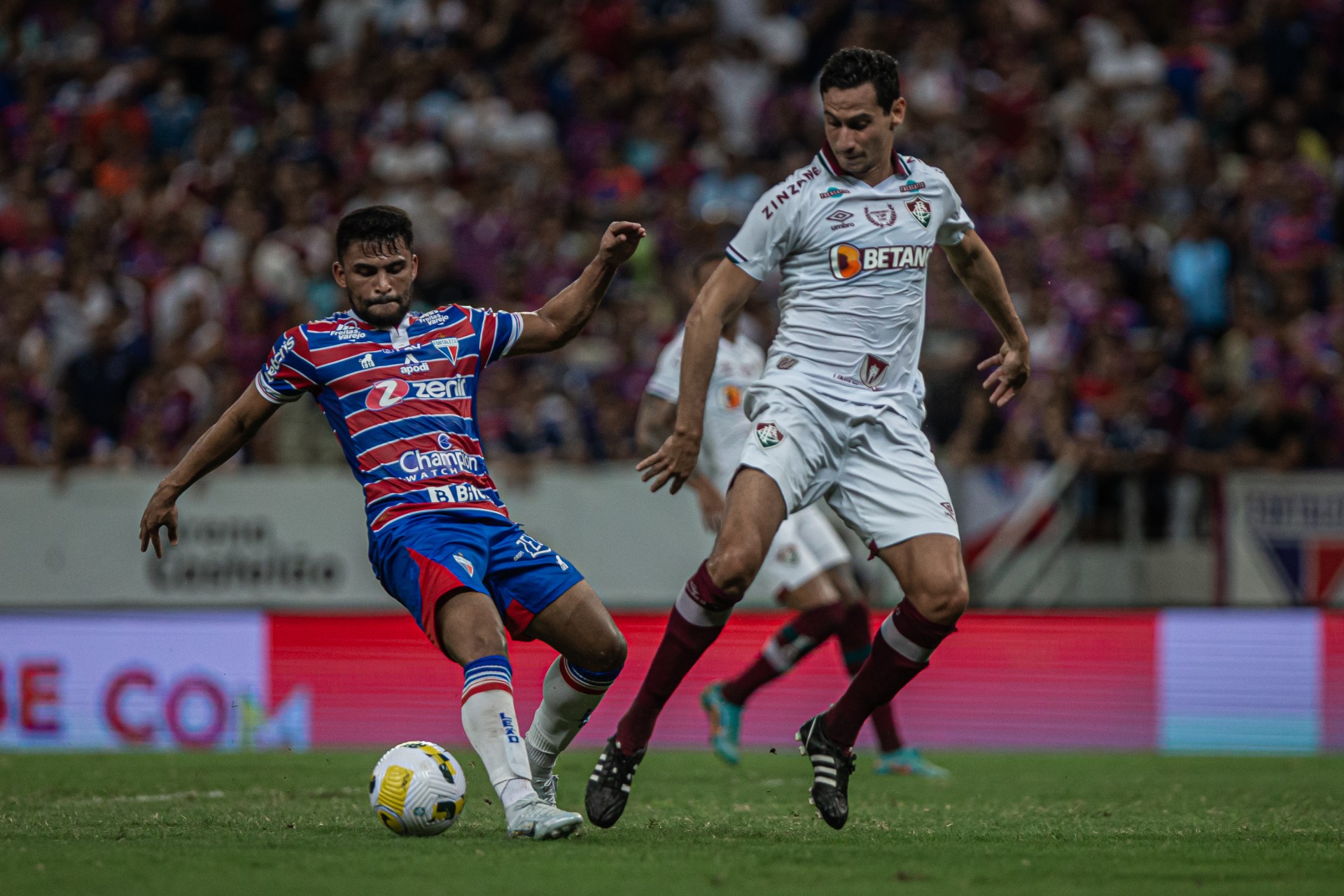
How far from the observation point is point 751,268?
6.34 metres

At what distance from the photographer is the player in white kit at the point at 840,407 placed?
20.3ft

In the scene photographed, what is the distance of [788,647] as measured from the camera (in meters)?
9.36

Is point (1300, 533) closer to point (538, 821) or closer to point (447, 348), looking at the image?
point (447, 348)

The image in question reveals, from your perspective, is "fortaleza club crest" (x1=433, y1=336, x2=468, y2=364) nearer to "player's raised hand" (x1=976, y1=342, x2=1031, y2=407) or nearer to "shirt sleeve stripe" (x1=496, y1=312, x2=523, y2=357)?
"shirt sleeve stripe" (x1=496, y1=312, x2=523, y2=357)

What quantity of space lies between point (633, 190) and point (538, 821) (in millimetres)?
11056

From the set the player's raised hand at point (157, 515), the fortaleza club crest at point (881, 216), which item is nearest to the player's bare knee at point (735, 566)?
the fortaleza club crest at point (881, 216)

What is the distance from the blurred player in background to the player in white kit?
2477mm

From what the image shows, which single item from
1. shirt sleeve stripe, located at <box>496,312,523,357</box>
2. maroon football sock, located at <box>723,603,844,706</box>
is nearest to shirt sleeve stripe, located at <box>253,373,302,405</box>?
shirt sleeve stripe, located at <box>496,312,523,357</box>

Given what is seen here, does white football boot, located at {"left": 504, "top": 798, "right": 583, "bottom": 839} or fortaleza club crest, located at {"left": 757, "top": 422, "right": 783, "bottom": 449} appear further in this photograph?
fortaleza club crest, located at {"left": 757, "top": 422, "right": 783, "bottom": 449}

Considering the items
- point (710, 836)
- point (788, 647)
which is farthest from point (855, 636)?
point (710, 836)

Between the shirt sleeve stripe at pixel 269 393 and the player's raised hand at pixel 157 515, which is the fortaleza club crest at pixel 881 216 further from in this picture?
the player's raised hand at pixel 157 515

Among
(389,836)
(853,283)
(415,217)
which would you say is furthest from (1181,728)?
(415,217)

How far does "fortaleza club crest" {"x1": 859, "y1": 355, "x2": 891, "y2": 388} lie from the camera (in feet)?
21.3

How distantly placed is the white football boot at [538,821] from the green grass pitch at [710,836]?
6cm
